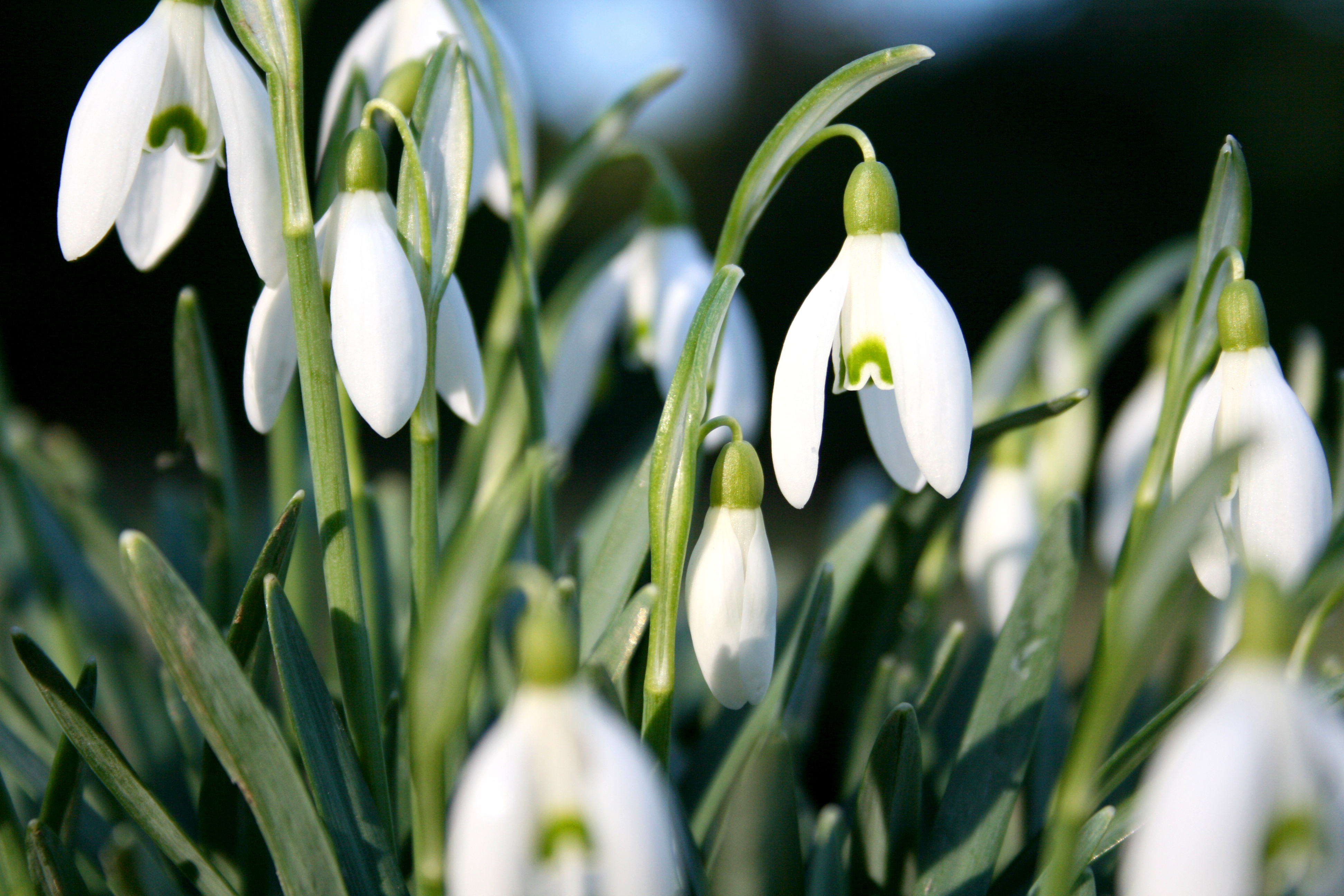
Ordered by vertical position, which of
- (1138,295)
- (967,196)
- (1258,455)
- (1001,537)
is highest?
(1258,455)

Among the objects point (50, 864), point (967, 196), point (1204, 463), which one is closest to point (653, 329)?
point (1204, 463)

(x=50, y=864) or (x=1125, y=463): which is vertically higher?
(x=50, y=864)

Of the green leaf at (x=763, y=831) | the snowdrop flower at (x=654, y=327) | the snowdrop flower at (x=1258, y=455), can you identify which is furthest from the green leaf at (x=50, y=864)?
the snowdrop flower at (x=1258, y=455)

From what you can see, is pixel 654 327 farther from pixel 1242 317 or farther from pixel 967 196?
pixel 967 196

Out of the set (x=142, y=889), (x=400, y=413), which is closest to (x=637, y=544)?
(x=400, y=413)

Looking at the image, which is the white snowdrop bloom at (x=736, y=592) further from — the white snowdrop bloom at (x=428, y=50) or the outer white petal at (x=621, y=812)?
the white snowdrop bloom at (x=428, y=50)

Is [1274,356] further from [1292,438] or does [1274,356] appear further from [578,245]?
[578,245]
